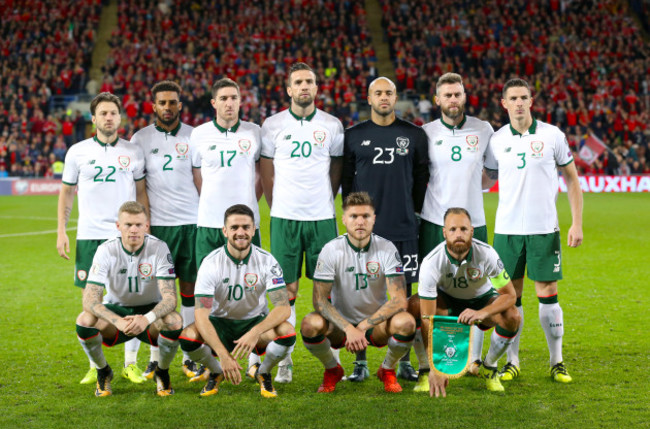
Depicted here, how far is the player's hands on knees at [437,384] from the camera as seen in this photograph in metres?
5.10

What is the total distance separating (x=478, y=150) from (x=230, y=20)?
2746 centimetres

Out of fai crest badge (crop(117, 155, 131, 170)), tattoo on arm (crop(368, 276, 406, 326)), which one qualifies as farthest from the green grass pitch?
fai crest badge (crop(117, 155, 131, 170))

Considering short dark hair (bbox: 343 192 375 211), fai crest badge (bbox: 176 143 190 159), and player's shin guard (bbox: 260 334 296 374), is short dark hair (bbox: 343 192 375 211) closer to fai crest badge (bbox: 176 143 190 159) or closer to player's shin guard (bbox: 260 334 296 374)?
player's shin guard (bbox: 260 334 296 374)

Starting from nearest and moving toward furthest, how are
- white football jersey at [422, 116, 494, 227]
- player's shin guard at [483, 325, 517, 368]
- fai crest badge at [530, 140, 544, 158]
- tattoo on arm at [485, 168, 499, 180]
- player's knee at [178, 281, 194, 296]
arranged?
1. player's shin guard at [483, 325, 517, 368]
2. fai crest badge at [530, 140, 544, 158]
3. white football jersey at [422, 116, 494, 227]
4. tattoo on arm at [485, 168, 499, 180]
5. player's knee at [178, 281, 194, 296]

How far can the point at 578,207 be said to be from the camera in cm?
577

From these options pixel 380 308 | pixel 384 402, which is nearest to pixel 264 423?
pixel 384 402

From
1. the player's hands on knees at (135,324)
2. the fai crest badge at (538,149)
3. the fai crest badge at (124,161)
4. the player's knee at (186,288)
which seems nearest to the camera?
the player's hands on knees at (135,324)

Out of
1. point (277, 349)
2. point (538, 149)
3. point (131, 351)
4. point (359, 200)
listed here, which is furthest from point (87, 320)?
point (538, 149)

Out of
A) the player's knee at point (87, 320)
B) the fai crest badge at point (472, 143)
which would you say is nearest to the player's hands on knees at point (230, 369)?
the player's knee at point (87, 320)

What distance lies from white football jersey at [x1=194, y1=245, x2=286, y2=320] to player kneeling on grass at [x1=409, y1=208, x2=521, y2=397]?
1.04 m

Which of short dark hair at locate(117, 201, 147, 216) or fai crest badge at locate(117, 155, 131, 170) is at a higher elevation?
fai crest badge at locate(117, 155, 131, 170)

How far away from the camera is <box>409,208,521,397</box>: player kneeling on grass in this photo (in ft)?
17.0

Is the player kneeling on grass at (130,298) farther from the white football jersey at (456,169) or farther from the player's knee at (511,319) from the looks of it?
the player's knee at (511,319)

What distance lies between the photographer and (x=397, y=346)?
5.27m
